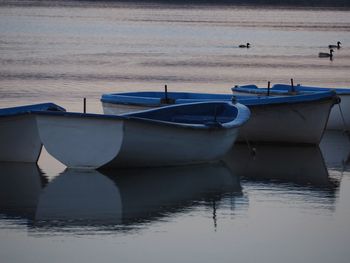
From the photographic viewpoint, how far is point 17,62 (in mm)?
38906

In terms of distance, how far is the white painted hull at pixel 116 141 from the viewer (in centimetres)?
1556

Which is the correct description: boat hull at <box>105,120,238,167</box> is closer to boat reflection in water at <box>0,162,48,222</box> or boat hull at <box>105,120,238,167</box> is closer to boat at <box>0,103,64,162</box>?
boat reflection in water at <box>0,162,48,222</box>

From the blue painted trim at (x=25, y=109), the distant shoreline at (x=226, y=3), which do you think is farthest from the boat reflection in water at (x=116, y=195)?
the distant shoreline at (x=226, y=3)

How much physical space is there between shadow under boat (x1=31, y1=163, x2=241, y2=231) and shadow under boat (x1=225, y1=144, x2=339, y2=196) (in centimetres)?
36

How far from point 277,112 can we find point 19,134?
433 cm

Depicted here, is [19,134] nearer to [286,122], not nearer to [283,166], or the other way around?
[283,166]

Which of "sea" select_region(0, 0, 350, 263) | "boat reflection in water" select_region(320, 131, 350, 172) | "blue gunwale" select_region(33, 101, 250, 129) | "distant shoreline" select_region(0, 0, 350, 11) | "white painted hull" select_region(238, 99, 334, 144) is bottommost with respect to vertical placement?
"distant shoreline" select_region(0, 0, 350, 11)

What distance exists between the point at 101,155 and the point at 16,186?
1.19 metres

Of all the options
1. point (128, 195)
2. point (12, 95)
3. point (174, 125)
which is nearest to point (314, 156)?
point (174, 125)

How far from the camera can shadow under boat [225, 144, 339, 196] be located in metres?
16.1

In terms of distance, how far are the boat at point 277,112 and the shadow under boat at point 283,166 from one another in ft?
0.56

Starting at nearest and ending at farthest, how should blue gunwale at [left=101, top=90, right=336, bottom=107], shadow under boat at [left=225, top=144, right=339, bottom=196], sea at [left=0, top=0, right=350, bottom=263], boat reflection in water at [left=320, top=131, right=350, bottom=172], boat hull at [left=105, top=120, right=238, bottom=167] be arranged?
sea at [left=0, top=0, right=350, bottom=263], boat hull at [left=105, top=120, right=238, bottom=167], shadow under boat at [left=225, top=144, right=339, bottom=196], boat reflection in water at [left=320, top=131, right=350, bottom=172], blue gunwale at [left=101, top=90, right=336, bottom=107]

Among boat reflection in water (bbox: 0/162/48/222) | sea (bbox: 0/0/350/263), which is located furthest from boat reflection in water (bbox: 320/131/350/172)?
boat reflection in water (bbox: 0/162/48/222)

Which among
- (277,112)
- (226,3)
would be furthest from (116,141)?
(226,3)
